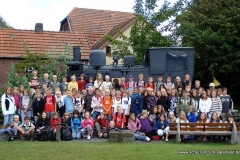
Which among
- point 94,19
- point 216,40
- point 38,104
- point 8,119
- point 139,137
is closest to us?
point 139,137

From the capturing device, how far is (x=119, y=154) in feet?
31.5

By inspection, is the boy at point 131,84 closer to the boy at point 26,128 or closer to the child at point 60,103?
the child at point 60,103

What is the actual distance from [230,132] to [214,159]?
2.69 metres

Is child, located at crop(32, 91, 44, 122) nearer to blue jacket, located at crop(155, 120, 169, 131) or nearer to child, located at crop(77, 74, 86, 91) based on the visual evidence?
Answer: child, located at crop(77, 74, 86, 91)

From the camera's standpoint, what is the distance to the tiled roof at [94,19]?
124ft

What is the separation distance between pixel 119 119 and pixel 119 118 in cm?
4

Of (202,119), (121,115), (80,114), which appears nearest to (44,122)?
(80,114)

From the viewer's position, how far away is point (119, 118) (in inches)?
507

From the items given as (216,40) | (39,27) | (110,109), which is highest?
(39,27)

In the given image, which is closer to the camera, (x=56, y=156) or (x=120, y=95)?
(x=56, y=156)

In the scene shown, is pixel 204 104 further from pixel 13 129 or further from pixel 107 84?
pixel 13 129

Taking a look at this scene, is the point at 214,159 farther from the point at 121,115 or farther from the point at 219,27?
the point at 219,27

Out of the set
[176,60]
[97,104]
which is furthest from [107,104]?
[176,60]

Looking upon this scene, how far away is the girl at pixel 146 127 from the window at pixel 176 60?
379 centimetres
